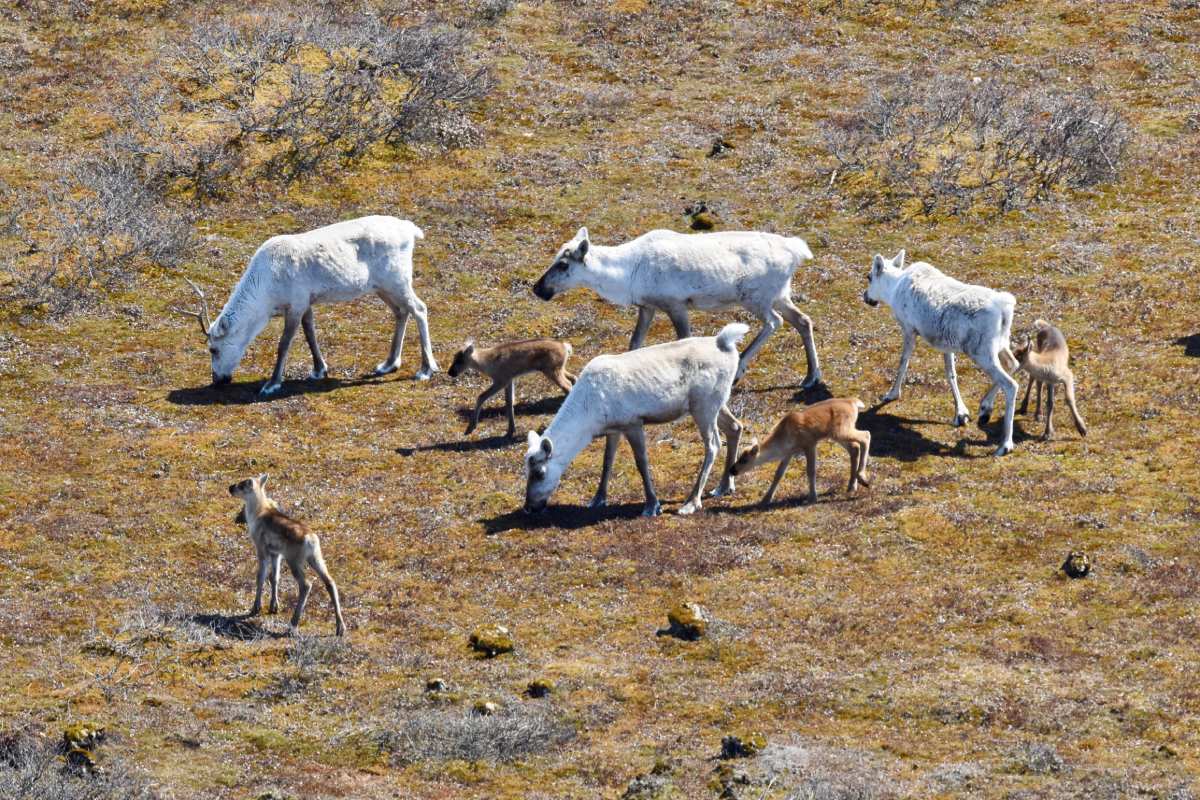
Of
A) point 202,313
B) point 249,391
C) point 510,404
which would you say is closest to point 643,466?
point 510,404

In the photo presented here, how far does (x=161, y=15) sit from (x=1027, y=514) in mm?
36101

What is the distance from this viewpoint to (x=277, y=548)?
824 inches

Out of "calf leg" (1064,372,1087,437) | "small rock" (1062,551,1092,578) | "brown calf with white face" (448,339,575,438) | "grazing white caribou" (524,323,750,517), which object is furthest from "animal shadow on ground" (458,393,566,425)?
"small rock" (1062,551,1092,578)

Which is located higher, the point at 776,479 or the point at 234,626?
the point at 776,479

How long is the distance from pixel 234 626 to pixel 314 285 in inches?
427

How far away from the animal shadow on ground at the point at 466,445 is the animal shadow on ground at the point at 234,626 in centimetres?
678

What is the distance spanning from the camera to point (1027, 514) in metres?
24.2

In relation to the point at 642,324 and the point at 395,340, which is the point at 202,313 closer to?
the point at 395,340

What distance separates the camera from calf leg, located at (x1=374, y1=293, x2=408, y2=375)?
31.4m

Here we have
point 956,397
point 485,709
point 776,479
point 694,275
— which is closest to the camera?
point 485,709

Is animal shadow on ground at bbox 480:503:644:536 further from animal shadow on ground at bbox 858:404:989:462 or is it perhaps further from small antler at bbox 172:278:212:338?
small antler at bbox 172:278:212:338

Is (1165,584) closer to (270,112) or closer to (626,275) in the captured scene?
(626,275)

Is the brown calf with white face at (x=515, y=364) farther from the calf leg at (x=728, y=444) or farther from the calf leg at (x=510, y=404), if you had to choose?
the calf leg at (x=728, y=444)

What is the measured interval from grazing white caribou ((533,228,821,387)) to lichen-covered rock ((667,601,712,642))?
919 centimetres
